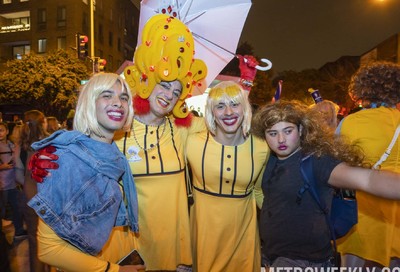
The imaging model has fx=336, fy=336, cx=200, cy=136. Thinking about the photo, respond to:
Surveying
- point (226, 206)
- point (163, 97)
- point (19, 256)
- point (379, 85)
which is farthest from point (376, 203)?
point (19, 256)

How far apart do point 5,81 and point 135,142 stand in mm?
27186

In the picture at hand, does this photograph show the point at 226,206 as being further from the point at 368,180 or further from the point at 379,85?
the point at 379,85

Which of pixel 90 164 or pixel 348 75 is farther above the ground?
pixel 348 75

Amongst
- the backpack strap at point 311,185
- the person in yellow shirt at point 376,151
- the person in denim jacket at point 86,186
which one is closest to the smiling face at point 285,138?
the backpack strap at point 311,185

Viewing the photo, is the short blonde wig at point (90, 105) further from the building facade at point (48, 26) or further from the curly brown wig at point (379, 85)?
the building facade at point (48, 26)

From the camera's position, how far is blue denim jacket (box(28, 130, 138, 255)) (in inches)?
70.4

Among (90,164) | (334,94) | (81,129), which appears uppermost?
(334,94)

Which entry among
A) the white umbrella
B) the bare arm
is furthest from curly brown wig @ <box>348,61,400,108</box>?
the bare arm

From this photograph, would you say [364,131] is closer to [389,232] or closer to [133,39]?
[389,232]

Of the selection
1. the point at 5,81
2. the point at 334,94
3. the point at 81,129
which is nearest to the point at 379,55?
the point at 334,94

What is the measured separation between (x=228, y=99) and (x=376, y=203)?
181 centimetres

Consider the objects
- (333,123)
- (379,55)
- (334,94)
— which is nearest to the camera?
(333,123)

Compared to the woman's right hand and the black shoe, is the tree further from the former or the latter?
the woman's right hand

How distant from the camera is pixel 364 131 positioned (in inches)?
125
